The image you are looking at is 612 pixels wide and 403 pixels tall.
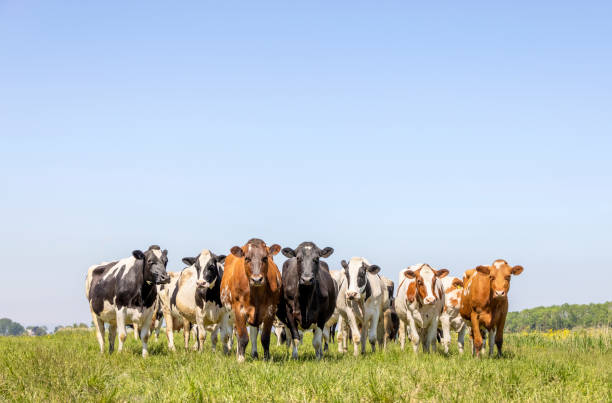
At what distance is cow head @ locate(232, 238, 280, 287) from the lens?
1237 centimetres

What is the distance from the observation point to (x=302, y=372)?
10188 mm

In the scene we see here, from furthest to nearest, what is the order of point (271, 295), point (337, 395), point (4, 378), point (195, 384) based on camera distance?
point (271, 295), point (4, 378), point (195, 384), point (337, 395)

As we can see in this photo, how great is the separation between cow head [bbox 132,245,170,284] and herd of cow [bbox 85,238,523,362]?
24mm

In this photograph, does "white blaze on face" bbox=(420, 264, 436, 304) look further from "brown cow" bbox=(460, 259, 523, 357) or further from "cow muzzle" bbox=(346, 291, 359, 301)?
"cow muzzle" bbox=(346, 291, 359, 301)

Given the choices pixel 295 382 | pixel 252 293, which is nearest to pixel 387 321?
pixel 252 293

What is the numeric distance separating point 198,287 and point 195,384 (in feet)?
25.8

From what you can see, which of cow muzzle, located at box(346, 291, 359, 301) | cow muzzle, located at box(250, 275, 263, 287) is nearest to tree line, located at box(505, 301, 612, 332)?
cow muzzle, located at box(346, 291, 359, 301)

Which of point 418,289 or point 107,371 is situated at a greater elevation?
point 418,289

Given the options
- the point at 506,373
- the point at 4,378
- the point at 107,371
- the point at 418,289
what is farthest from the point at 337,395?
the point at 418,289

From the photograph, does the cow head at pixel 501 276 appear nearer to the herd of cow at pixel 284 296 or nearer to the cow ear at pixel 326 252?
the herd of cow at pixel 284 296

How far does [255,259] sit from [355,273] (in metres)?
4.09

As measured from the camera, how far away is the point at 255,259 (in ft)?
41.3

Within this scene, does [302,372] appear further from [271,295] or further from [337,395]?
[271,295]

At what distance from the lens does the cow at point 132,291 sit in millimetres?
15789
